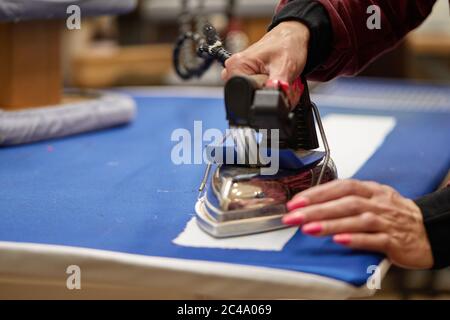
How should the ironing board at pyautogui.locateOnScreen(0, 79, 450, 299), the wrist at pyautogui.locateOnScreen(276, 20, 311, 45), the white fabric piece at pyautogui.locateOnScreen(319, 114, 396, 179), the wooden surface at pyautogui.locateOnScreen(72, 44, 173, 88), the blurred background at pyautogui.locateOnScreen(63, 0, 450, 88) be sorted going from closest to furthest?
the ironing board at pyautogui.locateOnScreen(0, 79, 450, 299)
the wrist at pyautogui.locateOnScreen(276, 20, 311, 45)
the white fabric piece at pyautogui.locateOnScreen(319, 114, 396, 179)
the blurred background at pyautogui.locateOnScreen(63, 0, 450, 88)
the wooden surface at pyautogui.locateOnScreen(72, 44, 173, 88)

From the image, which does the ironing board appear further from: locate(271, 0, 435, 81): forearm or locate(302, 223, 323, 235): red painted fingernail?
locate(271, 0, 435, 81): forearm

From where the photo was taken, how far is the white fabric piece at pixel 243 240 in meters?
0.61

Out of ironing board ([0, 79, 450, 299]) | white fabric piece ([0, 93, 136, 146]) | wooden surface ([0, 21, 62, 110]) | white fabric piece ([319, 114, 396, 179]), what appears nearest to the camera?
ironing board ([0, 79, 450, 299])

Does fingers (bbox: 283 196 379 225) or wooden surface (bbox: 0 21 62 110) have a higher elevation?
wooden surface (bbox: 0 21 62 110)

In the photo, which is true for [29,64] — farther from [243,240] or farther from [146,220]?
[243,240]

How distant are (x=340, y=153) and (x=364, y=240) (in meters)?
0.39

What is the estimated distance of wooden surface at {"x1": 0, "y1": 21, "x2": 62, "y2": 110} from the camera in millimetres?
1145

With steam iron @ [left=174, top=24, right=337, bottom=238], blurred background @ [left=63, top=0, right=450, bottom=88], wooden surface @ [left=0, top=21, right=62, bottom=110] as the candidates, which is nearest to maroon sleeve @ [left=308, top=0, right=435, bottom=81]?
steam iron @ [left=174, top=24, right=337, bottom=238]

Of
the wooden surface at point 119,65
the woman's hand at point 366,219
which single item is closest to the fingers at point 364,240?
the woman's hand at point 366,219

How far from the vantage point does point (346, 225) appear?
0.59m

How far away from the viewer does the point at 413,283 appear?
5.08 feet

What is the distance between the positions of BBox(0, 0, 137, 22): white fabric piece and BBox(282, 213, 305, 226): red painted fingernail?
58 centimetres

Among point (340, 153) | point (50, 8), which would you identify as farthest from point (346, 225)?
point (50, 8)

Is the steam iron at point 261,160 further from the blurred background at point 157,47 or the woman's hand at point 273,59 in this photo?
the blurred background at point 157,47
